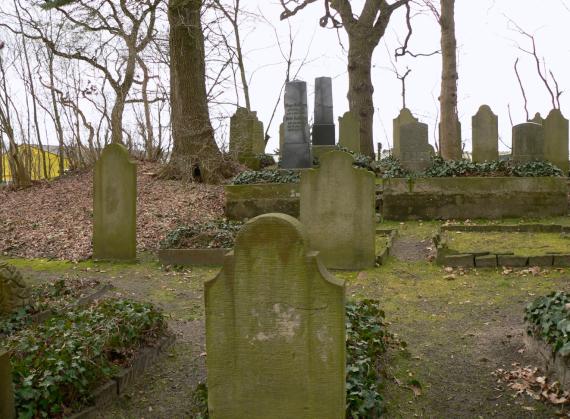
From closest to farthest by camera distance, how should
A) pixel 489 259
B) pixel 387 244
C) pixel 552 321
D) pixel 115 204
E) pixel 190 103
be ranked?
pixel 552 321 → pixel 489 259 → pixel 115 204 → pixel 387 244 → pixel 190 103

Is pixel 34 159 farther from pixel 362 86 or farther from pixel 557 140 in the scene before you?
pixel 557 140

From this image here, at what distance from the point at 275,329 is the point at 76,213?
11.5 meters

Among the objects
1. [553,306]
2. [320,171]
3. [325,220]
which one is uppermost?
[320,171]

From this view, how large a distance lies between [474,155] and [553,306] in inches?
613

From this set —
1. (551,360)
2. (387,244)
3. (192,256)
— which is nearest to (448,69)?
(387,244)

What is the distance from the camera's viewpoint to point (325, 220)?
31.1 ft

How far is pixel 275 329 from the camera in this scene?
4059 mm

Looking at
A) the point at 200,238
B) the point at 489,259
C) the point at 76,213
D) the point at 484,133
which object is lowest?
the point at 489,259

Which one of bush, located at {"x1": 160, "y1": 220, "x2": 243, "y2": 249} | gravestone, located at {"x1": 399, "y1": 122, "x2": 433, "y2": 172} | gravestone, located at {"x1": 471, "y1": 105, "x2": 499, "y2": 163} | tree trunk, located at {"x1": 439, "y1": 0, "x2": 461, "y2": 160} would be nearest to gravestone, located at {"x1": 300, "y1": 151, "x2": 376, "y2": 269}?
bush, located at {"x1": 160, "y1": 220, "x2": 243, "y2": 249}

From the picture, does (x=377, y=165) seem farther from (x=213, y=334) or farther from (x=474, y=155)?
(x=213, y=334)

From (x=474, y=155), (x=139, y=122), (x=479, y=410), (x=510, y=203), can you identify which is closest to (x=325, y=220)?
(x=479, y=410)

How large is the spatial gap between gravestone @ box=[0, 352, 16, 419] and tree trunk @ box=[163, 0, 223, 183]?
1326 cm

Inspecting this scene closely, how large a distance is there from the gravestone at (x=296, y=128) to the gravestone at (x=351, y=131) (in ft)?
19.2

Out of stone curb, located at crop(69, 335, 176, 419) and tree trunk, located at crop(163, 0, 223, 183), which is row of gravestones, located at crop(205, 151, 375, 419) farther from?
tree trunk, located at crop(163, 0, 223, 183)
